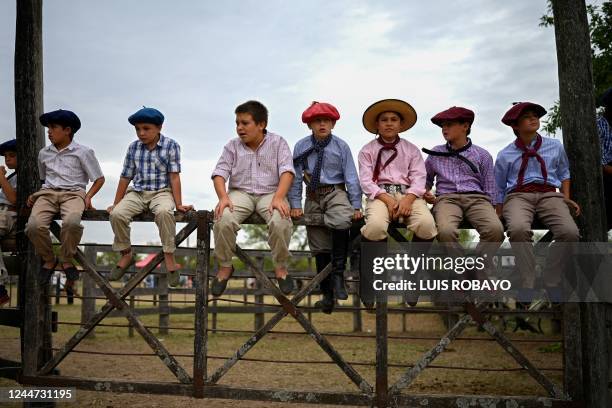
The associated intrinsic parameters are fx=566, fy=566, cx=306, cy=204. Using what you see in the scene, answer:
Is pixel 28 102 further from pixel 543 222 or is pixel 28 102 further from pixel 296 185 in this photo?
pixel 543 222

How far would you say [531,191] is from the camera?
473cm

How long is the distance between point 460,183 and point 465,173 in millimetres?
102

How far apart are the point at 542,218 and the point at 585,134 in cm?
94

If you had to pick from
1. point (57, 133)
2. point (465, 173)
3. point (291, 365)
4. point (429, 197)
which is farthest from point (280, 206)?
point (291, 365)

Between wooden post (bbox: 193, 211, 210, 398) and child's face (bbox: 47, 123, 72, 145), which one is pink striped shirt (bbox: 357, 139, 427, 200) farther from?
child's face (bbox: 47, 123, 72, 145)

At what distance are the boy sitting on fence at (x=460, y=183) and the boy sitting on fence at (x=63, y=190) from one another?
10.0 ft

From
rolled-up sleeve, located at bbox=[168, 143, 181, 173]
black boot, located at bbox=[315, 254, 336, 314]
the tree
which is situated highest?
the tree

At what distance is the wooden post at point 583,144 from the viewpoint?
4.82m

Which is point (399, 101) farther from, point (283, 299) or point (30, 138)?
point (30, 138)

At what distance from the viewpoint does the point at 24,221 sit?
5566 mm

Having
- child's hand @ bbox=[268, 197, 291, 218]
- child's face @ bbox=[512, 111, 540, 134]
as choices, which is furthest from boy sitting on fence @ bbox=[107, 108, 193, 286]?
child's face @ bbox=[512, 111, 540, 134]

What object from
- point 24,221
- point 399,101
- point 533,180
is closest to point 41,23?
point 24,221

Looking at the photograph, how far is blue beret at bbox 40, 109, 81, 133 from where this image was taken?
17.6 ft

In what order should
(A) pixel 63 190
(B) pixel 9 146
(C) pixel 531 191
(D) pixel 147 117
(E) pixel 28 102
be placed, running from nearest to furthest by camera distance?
1. (C) pixel 531 191
2. (D) pixel 147 117
3. (A) pixel 63 190
4. (E) pixel 28 102
5. (B) pixel 9 146
